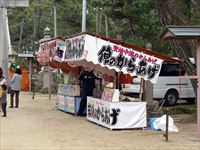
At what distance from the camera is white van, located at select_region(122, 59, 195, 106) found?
23.1 meters

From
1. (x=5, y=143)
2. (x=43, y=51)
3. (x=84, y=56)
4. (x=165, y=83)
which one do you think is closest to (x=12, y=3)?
(x=43, y=51)

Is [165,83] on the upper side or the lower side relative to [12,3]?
lower

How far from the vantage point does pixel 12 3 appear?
2839cm

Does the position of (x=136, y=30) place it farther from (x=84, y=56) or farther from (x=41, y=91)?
(x=84, y=56)

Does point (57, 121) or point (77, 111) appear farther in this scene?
point (77, 111)

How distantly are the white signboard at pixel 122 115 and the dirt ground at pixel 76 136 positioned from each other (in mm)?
270

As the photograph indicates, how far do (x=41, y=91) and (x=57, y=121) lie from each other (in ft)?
55.8

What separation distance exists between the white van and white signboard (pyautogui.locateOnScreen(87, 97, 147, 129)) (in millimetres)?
8575

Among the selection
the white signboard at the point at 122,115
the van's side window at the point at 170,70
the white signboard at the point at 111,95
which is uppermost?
the van's side window at the point at 170,70

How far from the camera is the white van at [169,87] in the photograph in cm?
2311

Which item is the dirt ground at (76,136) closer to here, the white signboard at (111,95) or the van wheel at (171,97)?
the white signboard at (111,95)

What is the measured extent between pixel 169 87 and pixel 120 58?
9800mm

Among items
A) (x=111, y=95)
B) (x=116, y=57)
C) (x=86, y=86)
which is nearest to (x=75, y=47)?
(x=116, y=57)

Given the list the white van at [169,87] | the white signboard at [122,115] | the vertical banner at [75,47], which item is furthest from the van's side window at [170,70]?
the white signboard at [122,115]
